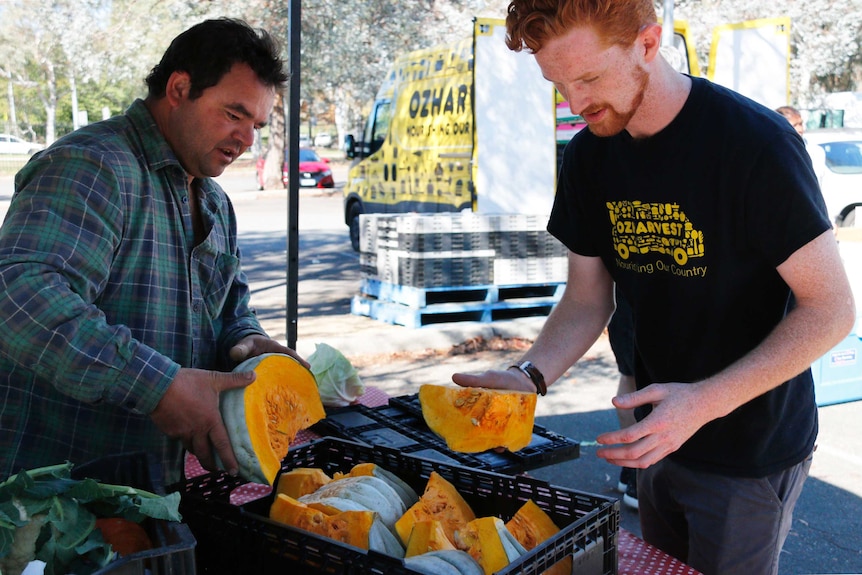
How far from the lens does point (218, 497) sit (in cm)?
169

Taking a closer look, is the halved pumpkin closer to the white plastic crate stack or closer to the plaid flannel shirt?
the plaid flannel shirt

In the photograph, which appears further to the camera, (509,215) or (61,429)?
(509,215)

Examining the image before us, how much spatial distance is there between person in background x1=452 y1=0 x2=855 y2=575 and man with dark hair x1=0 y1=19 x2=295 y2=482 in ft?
2.33

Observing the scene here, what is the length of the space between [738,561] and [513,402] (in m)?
0.68

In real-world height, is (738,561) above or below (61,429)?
below

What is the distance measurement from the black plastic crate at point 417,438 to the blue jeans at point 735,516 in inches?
16.0

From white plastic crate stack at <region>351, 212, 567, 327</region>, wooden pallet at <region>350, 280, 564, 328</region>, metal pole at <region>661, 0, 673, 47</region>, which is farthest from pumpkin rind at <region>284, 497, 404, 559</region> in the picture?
metal pole at <region>661, 0, 673, 47</region>

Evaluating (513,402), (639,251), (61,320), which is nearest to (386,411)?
(513,402)

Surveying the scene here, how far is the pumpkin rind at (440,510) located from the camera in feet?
5.13

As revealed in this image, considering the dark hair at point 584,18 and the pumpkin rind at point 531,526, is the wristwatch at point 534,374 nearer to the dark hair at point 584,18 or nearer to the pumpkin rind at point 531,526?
the pumpkin rind at point 531,526

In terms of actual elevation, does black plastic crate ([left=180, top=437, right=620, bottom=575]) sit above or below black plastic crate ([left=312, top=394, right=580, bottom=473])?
above

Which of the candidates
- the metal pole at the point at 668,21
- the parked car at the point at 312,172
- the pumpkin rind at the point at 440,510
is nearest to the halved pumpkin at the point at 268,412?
the pumpkin rind at the point at 440,510

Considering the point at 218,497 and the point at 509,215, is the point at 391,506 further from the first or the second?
the point at 509,215

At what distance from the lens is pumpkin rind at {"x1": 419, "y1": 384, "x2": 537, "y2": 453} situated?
1974 millimetres
